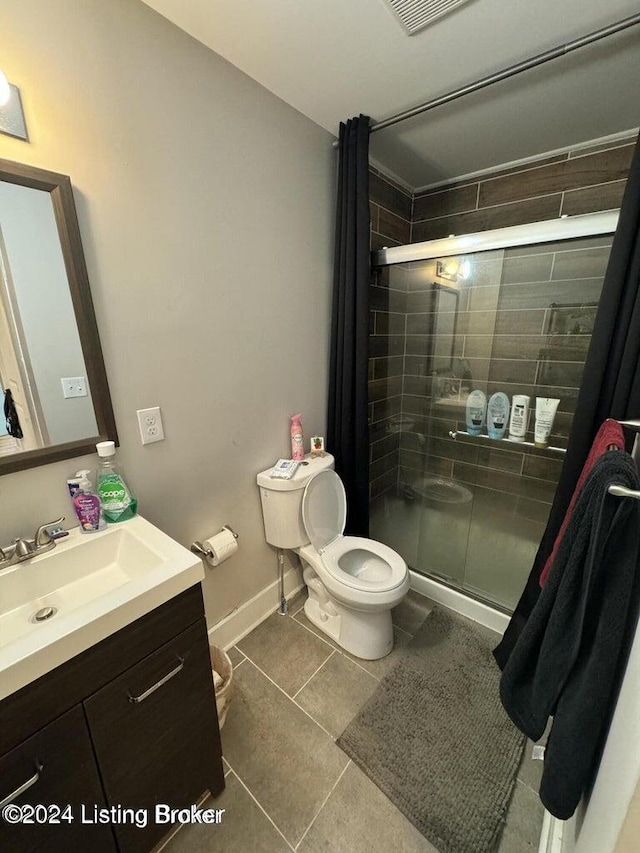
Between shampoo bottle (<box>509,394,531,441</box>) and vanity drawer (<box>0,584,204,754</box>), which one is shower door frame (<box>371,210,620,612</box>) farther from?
vanity drawer (<box>0,584,204,754</box>)

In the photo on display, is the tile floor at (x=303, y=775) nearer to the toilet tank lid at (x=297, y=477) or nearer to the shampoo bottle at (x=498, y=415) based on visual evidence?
the toilet tank lid at (x=297, y=477)

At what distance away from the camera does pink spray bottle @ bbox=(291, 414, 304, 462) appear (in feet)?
5.65

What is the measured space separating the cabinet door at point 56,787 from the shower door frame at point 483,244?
1.65 m

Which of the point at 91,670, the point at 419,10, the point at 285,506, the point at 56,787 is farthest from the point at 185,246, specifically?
the point at 56,787

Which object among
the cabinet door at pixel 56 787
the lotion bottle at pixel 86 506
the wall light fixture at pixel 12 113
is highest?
the wall light fixture at pixel 12 113

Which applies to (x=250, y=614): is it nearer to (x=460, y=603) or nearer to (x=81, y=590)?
(x=81, y=590)

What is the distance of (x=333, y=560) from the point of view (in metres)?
1.62

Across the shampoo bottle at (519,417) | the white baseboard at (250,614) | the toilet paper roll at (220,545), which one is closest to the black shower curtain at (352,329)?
the white baseboard at (250,614)

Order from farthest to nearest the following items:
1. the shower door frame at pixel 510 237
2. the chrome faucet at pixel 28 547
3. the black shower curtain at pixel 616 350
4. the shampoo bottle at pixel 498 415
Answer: the shampoo bottle at pixel 498 415, the shower door frame at pixel 510 237, the black shower curtain at pixel 616 350, the chrome faucet at pixel 28 547

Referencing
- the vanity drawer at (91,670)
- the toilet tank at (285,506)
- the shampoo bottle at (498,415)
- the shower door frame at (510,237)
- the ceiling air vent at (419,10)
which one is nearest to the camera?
the vanity drawer at (91,670)

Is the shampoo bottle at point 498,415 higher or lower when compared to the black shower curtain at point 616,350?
lower

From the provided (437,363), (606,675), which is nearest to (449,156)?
(437,363)

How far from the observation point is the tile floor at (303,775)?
3.33ft

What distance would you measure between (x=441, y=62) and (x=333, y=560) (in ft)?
6.70
